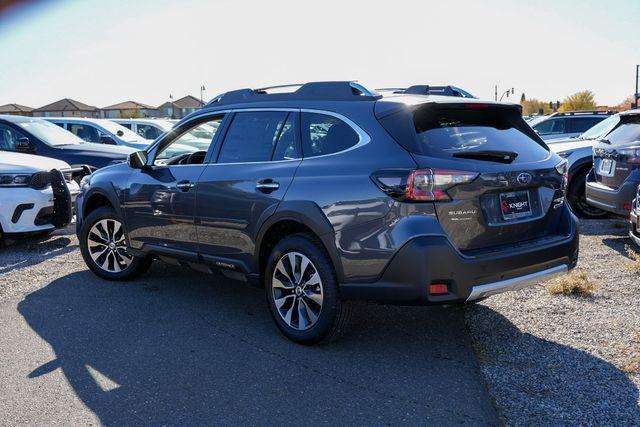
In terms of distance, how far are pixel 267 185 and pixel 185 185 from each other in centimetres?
106

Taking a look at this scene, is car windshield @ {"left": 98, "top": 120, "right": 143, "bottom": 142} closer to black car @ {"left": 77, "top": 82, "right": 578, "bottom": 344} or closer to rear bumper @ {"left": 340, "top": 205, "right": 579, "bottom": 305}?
black car @ {"left": 77, "top": 82, "right": 578, "bottom": 344}

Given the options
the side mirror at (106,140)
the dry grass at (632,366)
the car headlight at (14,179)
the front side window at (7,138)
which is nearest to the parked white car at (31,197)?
the car headlight at (14,179)

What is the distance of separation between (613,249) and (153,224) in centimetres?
554

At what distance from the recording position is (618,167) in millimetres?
8109

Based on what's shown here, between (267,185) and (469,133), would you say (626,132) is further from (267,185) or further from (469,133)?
(267,185)

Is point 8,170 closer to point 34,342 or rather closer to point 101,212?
point 101,212

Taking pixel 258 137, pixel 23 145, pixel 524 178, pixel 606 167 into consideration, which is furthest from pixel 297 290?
pixel 23 145

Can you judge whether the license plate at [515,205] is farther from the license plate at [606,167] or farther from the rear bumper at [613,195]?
the license plate at [606,167]

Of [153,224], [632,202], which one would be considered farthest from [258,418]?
[632,202]

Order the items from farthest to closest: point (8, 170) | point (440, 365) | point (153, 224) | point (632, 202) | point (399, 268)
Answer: point (8, 170) < point (632, 202) < point (153, 224) < point (440, 365) < point (399, 268)

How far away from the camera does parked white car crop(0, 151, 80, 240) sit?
789 centimetres

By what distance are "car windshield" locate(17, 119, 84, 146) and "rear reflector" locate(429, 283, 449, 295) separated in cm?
Answer: 913

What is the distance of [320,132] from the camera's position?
466 cm

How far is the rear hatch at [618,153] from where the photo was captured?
26.0 ft
